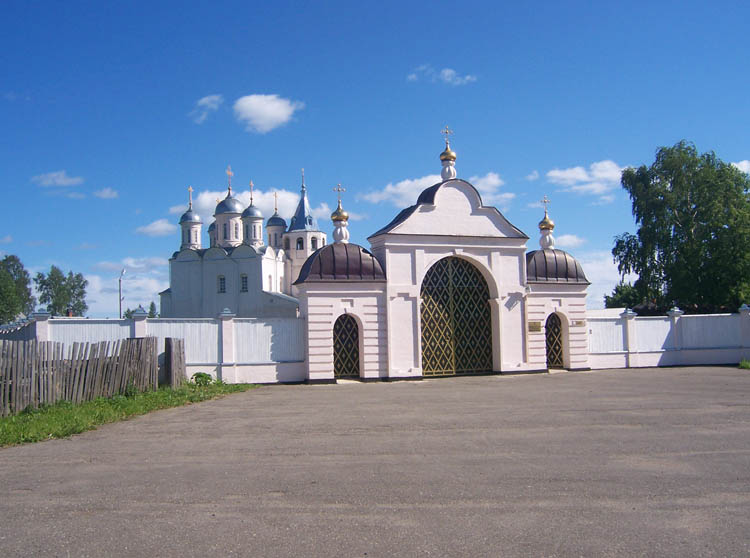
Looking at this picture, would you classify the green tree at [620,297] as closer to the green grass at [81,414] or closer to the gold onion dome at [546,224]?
the gold onion dome at [546,224]

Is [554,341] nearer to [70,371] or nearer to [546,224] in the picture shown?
[546,224]

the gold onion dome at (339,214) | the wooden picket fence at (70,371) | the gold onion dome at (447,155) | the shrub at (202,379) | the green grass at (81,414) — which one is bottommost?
the green grass at (81,414)

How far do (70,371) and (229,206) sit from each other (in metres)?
38.5

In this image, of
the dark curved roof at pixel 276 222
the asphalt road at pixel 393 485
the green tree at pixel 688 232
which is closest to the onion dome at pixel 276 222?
the dark curved roof at pixel 276 222

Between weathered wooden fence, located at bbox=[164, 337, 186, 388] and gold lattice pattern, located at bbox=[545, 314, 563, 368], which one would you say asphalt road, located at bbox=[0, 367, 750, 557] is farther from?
gold lattice pattern, located at bbox=[545, 314, 563, 368]

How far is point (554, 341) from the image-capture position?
80.6ft

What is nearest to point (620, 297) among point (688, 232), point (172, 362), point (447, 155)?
point (688, 232)

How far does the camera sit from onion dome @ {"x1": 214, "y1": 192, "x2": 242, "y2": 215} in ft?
167

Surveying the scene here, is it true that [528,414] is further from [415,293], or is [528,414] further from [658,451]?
[415,293]

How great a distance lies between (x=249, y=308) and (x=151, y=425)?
34610 mm

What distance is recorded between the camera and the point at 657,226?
38.6 m

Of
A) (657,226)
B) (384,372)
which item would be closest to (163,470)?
(384,372)

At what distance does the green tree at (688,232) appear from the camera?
34.6 meters

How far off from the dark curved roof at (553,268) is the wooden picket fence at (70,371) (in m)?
13.6
